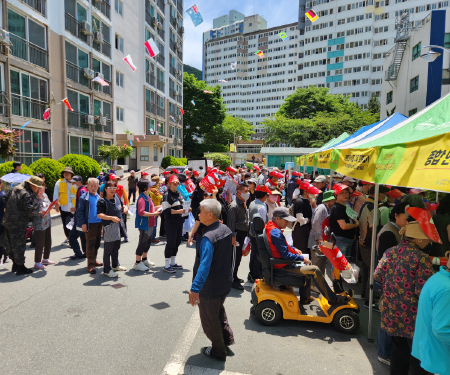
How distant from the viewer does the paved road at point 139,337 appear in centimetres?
350

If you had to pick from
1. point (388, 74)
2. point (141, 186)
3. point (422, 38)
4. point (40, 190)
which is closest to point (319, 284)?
point (141, 186)

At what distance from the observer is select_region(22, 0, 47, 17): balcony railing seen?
1587cm

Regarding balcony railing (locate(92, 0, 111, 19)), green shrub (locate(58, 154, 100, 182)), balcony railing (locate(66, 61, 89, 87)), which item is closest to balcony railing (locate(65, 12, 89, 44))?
balcony railing (locate(66, 61, 89, 87))

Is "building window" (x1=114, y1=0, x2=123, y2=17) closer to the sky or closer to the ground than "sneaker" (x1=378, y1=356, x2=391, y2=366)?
closer to the sky

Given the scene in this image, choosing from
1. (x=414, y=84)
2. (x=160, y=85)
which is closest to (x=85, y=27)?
(x=160, y=85)

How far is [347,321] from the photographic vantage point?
4.30m

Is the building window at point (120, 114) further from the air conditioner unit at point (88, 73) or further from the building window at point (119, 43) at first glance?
the air conditioner unit at point (88, 73)

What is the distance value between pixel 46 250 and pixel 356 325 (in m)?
6.22

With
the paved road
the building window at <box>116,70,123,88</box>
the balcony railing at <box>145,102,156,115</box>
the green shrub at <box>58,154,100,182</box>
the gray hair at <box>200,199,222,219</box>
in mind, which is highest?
the building window at <box>116,70,123,88</box>

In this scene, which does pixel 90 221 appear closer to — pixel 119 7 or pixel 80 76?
pixel 80 76

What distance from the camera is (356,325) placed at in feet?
14.0

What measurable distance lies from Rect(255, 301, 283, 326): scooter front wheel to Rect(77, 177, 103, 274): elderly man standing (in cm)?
369

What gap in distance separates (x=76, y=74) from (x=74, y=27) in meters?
2.87

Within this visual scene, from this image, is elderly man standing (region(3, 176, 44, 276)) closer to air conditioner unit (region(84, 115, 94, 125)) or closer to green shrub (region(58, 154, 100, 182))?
green shrub (region(58, 154, 100, 182))
